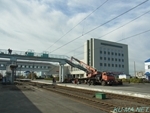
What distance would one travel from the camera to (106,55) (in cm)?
10462

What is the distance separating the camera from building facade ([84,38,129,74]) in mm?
100188

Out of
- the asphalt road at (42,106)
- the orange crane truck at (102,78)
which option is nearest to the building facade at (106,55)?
the orange crane truck at (102,78)

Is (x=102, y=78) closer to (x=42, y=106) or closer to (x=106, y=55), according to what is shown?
(x=42, y=106)

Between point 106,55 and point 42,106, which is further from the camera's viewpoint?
point 106,55

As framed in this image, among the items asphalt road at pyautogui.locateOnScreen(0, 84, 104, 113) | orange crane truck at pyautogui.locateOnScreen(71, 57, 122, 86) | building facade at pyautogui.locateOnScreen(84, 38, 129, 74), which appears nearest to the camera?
asphalt road at pyautogui.locateOnScreen(0, 84, 104, 113)

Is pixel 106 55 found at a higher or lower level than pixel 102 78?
higher

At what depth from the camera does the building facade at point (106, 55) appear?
329ft

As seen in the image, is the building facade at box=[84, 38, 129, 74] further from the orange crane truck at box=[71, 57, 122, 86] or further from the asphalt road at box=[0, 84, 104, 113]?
the asphalt road at box=[0, 84, 104, 113]

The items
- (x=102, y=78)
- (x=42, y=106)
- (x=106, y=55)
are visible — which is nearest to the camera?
(x=42, y=106)

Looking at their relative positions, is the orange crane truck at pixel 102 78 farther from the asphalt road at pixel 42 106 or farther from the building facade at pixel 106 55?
the building facade at pixel 106 55

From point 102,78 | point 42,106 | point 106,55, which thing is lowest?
point 42,106

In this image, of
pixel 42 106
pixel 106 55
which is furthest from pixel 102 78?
pixel 106 55

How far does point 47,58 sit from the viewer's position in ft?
189

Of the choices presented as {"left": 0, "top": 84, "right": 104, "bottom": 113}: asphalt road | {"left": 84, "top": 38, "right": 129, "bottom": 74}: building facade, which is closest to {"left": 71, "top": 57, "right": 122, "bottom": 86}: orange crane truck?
{"left": 0, "top": 84, "right": 104, "bottom": 113}: asphalt road
